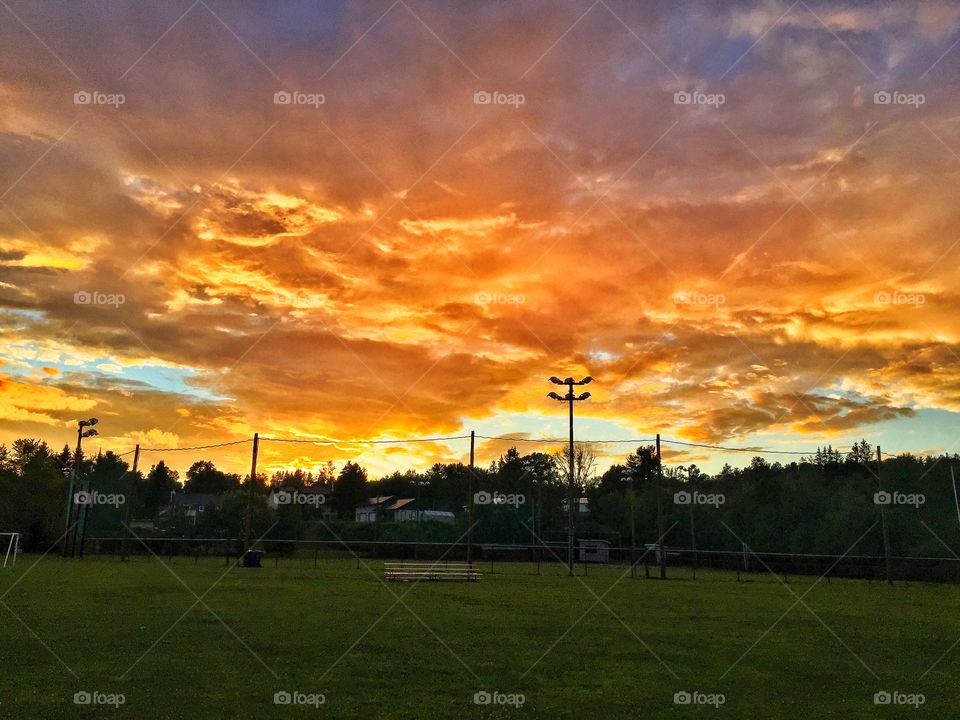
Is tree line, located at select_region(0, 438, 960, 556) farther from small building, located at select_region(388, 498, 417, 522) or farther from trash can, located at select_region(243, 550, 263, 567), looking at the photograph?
small building, located at select_region(388, 498, 417, 522)

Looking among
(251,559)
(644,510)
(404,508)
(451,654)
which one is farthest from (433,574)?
(404,508)

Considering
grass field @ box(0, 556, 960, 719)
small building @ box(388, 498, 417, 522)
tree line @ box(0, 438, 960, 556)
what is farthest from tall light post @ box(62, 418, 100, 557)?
small building @ box(388, 498, 417, 522)

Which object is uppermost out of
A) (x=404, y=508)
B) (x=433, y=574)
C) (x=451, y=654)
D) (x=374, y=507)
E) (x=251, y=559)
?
(x=374, y=507)

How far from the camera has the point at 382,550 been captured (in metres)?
52.7

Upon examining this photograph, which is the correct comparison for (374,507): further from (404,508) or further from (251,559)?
(251,559)

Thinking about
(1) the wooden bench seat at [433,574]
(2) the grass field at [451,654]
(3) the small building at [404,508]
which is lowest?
(1) the wooden bench seat at [433,574]

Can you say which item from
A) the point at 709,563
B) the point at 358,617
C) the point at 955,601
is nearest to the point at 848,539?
the point at 709,563

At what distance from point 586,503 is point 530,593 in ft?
236

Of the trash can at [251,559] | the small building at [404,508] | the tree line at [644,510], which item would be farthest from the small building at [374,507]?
the trash can at [251,559]

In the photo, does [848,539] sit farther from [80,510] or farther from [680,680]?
[80,510]

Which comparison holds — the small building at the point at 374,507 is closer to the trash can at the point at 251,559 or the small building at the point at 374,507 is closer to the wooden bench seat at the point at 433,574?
the trash can at the point at 251,559

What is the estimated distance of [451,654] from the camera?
1193 centimetres

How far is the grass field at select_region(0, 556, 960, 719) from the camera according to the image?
8.70 m

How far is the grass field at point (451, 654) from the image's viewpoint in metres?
8.70
